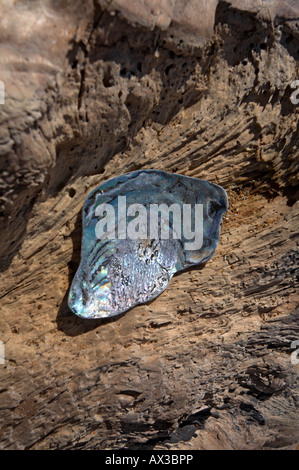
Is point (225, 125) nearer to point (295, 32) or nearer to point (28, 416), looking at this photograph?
point (295, 32)

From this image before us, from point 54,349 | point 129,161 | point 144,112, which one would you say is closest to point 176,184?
point 129,161

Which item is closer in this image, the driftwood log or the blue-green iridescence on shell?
the driftwood log

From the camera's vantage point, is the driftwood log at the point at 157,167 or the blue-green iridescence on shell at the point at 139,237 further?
the blue-green iridescence on shell at the point at 139,237

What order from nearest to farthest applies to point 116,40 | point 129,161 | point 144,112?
point 116,40, point 144,112, point 129,161

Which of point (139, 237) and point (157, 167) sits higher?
point (157, 167)
